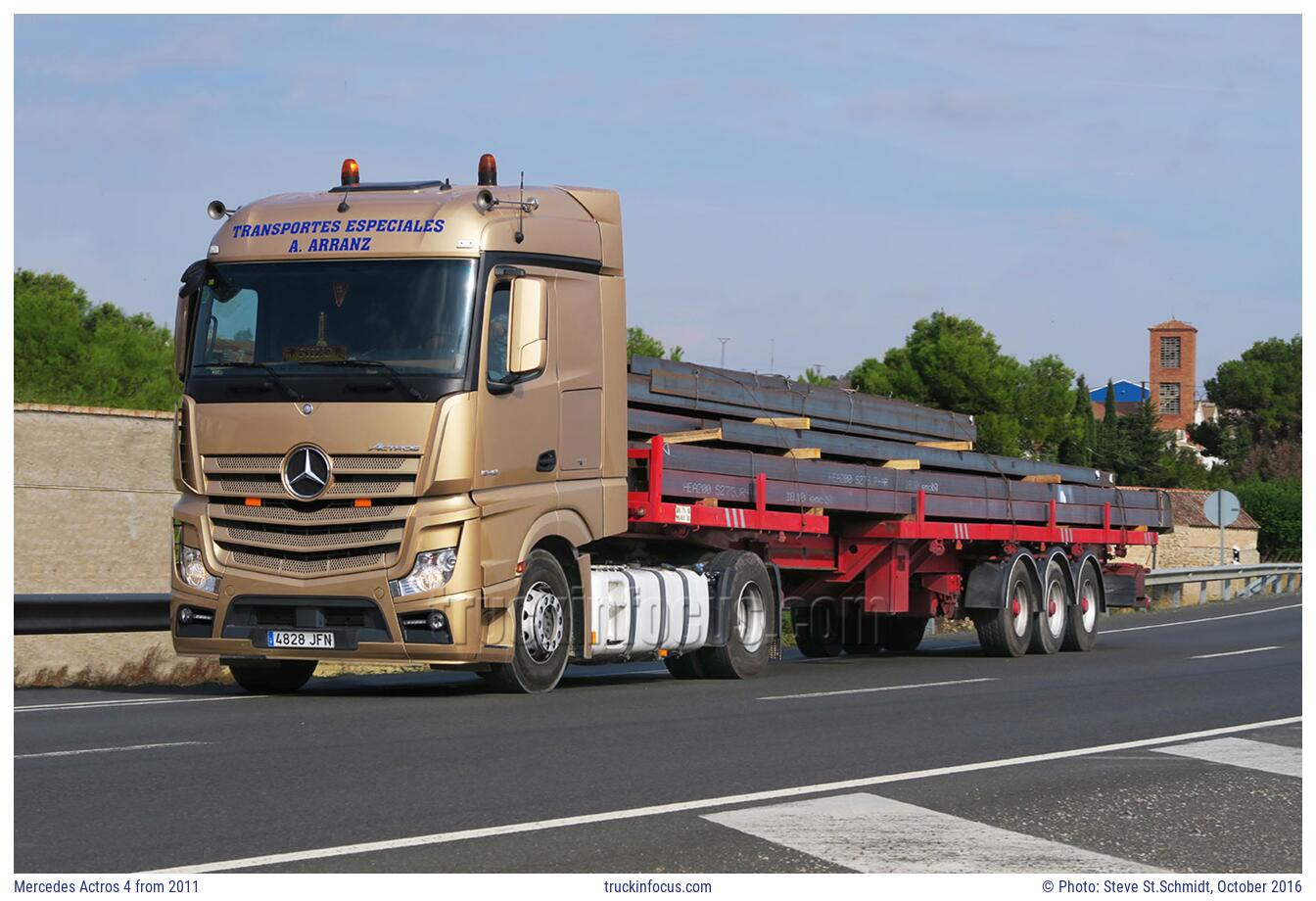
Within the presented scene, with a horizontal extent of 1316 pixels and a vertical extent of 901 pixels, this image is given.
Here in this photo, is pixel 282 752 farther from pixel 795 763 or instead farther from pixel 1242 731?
pixel 1242 731

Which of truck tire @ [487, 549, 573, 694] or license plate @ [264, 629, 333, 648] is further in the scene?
truck tire @ [487, 549, 573, 694]

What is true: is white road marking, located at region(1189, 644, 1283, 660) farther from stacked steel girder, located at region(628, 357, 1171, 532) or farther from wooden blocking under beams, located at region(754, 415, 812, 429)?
wooden blocking under beams, located at region(754, 415, 812, 429)

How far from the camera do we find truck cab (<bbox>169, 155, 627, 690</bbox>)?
41.6ft

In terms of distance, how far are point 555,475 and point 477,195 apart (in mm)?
2175

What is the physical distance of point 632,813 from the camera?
7.75 metres

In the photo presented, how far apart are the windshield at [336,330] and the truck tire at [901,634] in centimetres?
1088

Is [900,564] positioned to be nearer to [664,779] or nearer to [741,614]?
[741,614]

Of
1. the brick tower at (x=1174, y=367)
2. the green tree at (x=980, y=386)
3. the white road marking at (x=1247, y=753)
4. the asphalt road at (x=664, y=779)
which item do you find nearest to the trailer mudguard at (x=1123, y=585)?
the asphalt road at (x=664, y=779)

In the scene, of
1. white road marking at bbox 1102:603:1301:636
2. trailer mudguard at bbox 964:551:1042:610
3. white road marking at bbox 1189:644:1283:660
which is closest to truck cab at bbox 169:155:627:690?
trailer mudguard at bbox 964:551:1042:610

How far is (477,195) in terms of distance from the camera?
43.7 ft

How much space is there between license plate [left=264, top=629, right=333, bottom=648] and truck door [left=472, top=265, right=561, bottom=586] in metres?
1.18

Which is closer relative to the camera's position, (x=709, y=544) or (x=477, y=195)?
(x=477, y=195)
